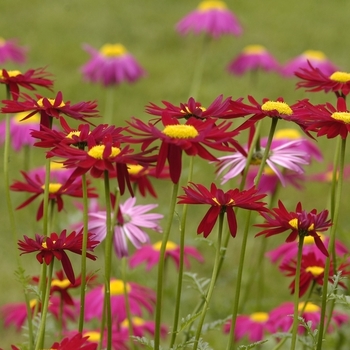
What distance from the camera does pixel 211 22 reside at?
2496 mm

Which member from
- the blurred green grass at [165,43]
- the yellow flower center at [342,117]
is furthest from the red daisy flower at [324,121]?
Answer: the blurred green grass at [165,43]

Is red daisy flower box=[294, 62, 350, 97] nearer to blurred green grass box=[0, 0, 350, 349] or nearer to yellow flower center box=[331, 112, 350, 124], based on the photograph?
yellow flower center box=[331, 112, 350, 124]

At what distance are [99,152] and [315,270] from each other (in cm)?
39

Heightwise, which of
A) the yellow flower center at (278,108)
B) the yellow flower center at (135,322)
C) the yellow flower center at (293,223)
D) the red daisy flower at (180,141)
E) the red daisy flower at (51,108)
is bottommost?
the yellow flower center at (135,322)

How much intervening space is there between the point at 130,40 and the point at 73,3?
70cm

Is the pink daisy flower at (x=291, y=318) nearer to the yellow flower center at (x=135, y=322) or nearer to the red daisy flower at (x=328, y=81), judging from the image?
the yellow flower center at (x=135, y=322)

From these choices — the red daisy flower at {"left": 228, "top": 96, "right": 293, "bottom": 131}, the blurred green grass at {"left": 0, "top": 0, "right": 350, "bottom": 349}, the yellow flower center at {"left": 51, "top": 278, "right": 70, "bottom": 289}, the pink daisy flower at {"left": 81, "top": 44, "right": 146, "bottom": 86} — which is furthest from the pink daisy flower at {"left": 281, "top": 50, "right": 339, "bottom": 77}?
the red daisy flower at {"left": 228, "top": 96, "right": 293, "bottom": 131}

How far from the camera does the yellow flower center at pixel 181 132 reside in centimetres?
65

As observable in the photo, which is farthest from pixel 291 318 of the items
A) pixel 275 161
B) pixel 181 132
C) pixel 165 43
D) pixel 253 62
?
pixel 165 43

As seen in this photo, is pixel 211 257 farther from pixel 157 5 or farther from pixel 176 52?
pixel 157 5

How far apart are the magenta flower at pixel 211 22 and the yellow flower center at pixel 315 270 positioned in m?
1.62

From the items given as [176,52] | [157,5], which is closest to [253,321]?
[176,52]

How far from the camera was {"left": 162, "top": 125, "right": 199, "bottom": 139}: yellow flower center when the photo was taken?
65 centimetres

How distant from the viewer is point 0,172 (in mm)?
2939
